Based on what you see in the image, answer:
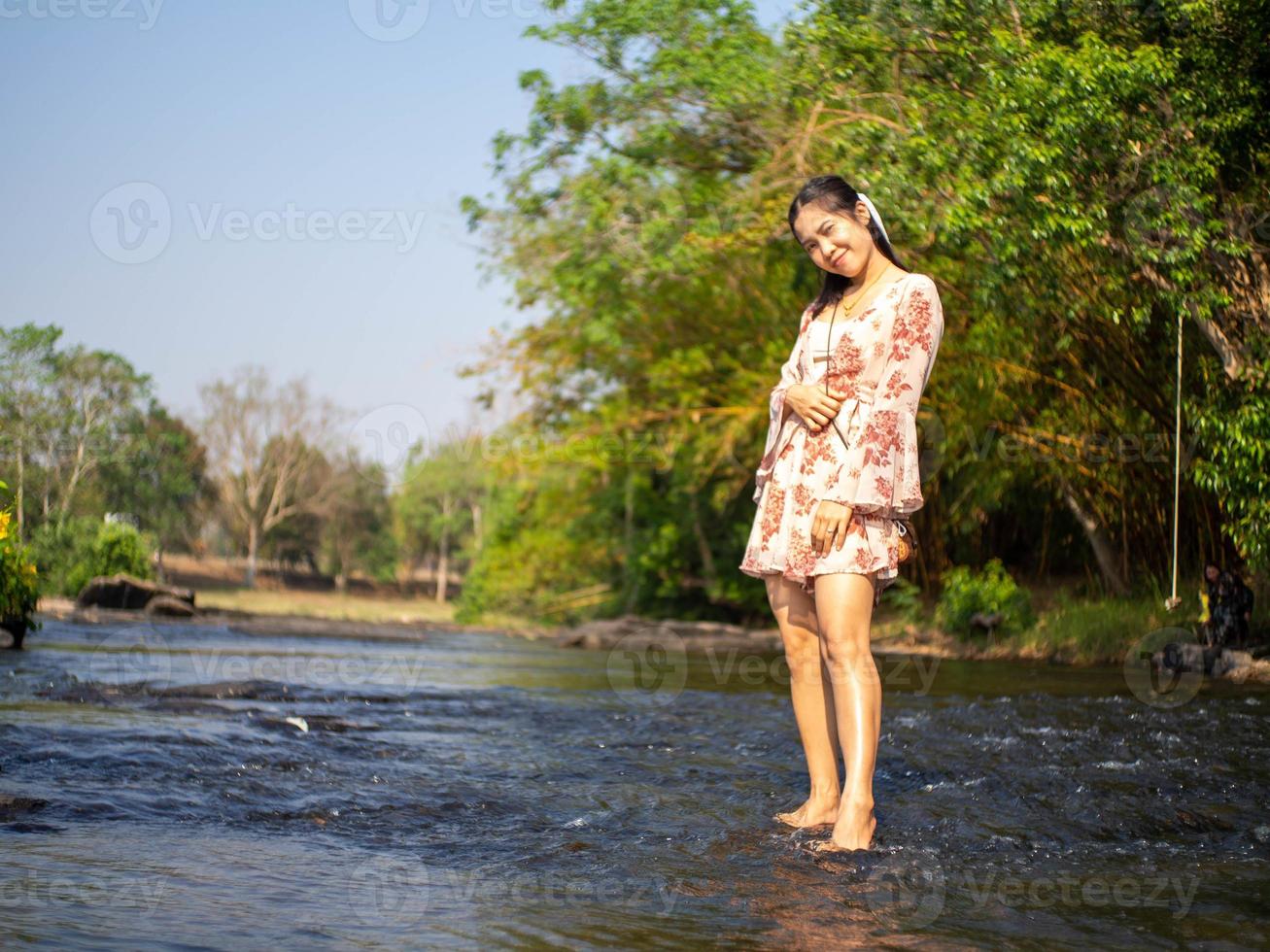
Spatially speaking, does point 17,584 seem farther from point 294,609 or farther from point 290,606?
point 290,606

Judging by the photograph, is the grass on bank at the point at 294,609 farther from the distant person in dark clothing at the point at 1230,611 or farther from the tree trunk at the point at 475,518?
the tree trunk at the point at 475,518

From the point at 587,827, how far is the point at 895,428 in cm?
124

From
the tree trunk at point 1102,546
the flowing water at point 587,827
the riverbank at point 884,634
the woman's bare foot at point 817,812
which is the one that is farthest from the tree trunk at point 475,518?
the woman's bare foot at point 817,812

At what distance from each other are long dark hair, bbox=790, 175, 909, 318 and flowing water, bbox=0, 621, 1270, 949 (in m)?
1.42

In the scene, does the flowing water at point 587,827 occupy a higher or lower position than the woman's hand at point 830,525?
lower

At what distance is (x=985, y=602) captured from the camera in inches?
532

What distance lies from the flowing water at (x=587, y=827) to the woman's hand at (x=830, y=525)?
0.71 m

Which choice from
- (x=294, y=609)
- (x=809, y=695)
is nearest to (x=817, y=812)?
(x=809, y=695)

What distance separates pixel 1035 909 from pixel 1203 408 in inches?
288

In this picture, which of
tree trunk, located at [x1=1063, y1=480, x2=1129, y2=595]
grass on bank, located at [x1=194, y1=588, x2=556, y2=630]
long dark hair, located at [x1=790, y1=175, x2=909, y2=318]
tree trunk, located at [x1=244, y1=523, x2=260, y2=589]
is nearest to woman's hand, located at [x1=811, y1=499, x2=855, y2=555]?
long dark hair, located at [x1=790, y1=175, x2=909, y2=318]

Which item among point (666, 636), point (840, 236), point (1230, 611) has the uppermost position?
point (840, 236)

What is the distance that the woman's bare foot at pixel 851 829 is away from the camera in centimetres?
283

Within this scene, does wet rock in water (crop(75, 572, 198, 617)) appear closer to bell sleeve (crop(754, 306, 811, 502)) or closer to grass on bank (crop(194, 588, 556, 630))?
grass on bank (crop(194, 588, 556, 630))

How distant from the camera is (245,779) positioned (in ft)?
11.3
